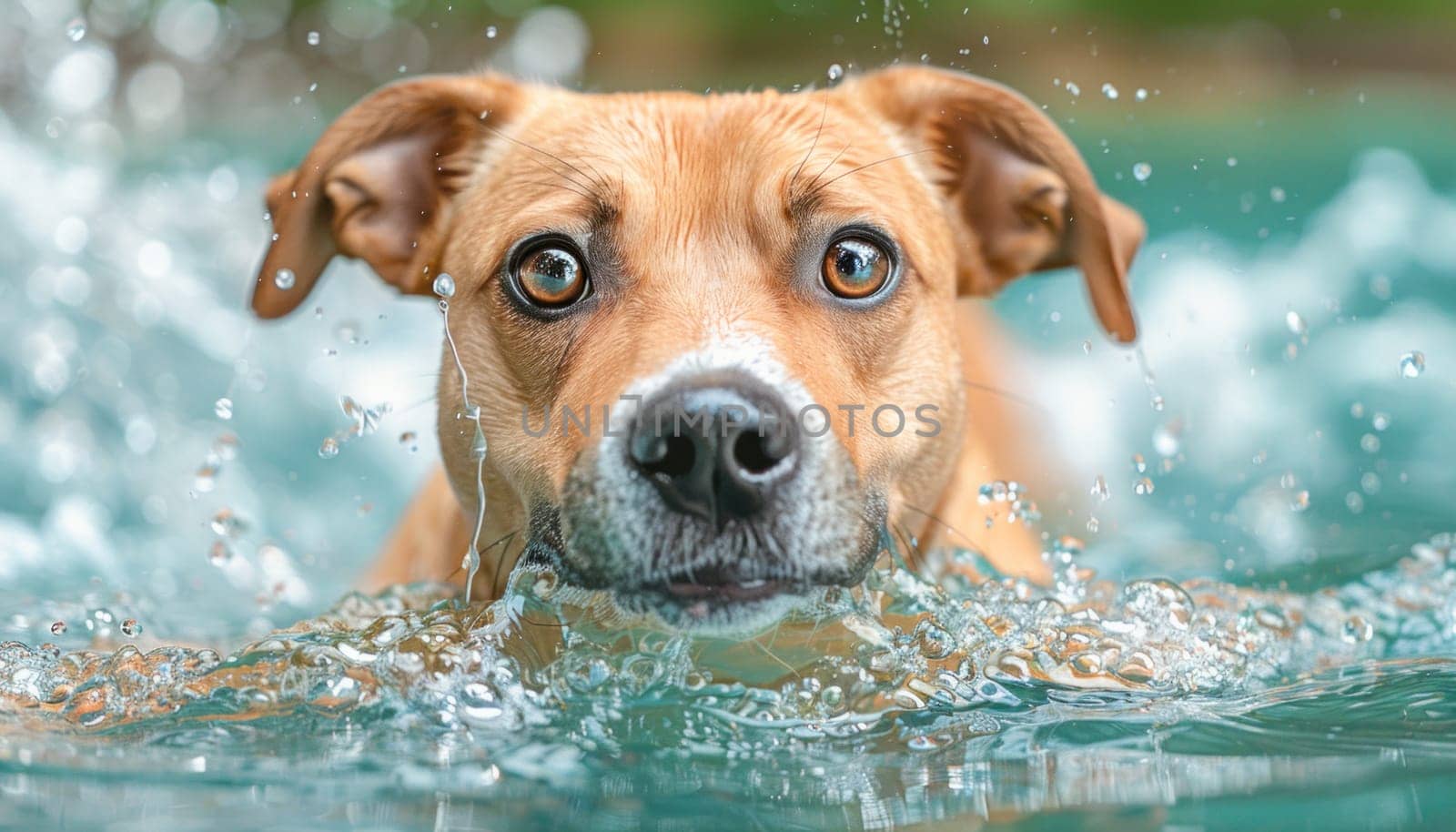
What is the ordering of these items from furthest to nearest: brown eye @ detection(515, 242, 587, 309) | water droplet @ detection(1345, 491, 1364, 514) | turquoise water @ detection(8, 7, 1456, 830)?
water droplet @ detection(1345, 491, 1364, 514)
brown eye @ detection(515, 242, 587, 309)
turquoise water @ detection(8, 7, 1456, 830)

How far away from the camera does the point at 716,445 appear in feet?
8.61

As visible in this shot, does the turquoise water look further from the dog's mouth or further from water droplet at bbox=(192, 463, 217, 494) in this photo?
the dog's mouth

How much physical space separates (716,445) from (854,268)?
829 millimetres

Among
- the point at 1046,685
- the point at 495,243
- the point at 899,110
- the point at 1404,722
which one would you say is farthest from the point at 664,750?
the point at 899,110

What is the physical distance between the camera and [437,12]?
31.7ft

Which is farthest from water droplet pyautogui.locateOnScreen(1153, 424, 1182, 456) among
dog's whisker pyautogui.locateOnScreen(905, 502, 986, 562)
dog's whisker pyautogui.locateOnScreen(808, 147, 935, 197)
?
dog's whisker pyautogui.locateOnScreen(808, 147, 935, 197)

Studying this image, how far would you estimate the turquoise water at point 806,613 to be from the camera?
2.61m

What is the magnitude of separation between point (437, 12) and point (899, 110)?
665 centimetres

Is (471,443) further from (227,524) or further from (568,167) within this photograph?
(227,524)

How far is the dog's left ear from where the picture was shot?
12.4ft

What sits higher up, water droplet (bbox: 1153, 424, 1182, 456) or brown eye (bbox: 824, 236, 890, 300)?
brown eye (bbox: 824, 236, 890, 300)

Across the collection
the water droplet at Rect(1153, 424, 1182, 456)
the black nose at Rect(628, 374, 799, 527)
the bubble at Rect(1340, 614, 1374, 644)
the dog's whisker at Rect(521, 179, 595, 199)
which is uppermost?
the dog's whisker at Rect(521, 179, 595, 199)

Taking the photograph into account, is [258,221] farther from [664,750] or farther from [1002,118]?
[664,750]

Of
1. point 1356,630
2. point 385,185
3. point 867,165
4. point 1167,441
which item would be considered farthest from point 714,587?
point 1167,441
